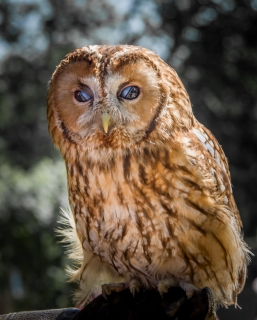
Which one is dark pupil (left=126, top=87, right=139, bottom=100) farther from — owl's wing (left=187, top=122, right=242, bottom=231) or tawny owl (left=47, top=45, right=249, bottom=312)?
owl's wing (left=187, top=122, right=242, bottom=231)

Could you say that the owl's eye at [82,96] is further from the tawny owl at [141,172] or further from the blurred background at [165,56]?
the blurred background at [165,56]

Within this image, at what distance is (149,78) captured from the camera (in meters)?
1.37

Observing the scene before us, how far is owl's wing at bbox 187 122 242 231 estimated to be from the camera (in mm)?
1470

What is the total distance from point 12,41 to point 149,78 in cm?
350

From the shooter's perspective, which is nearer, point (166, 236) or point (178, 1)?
point (166, 236)

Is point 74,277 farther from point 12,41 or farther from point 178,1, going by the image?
point 178,1

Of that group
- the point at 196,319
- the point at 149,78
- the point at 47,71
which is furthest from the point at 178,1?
the point at 196,319

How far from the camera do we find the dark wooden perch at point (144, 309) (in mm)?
1272

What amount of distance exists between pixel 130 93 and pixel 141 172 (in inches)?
8.6

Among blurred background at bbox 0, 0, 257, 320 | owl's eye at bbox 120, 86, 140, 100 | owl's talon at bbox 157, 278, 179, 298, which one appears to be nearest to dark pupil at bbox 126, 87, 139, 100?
owl's eye at bbox 120, 86, 140, 100

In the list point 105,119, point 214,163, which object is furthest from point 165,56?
point 105,119

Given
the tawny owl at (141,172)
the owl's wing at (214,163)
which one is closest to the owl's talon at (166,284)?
the tawny owl at (141,172)

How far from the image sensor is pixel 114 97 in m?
1.34

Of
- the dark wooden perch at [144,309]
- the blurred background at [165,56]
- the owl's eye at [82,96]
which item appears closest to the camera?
the dark wooden perch at [144,309]
